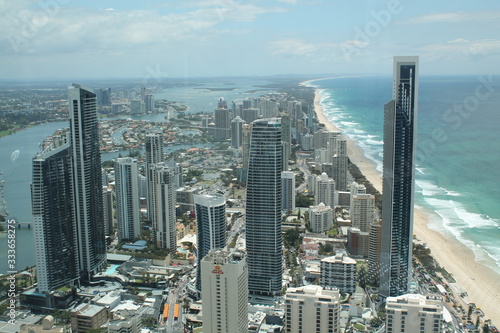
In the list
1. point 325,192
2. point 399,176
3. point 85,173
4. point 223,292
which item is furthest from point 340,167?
point 223,292

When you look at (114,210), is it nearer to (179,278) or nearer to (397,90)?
(179,278)

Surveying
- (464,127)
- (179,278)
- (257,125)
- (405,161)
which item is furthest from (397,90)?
(464,127)

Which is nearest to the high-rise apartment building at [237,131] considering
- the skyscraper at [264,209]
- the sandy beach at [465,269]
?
the sandy beach at [465,269]

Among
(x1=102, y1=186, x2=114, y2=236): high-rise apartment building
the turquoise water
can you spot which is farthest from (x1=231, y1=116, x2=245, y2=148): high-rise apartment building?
the turquoise water

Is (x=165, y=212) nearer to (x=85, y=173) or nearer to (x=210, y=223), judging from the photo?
(x=85, y=173)

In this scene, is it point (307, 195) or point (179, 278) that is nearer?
point (179, 278)

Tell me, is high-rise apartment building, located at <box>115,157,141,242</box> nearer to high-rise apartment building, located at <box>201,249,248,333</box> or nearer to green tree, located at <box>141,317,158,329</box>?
green tree, located at <box>141,317,158,329</box>
